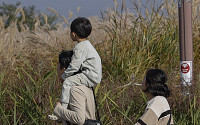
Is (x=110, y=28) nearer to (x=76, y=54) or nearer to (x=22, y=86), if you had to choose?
(x=22, y=86)

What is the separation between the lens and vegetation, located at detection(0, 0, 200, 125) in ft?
15.5

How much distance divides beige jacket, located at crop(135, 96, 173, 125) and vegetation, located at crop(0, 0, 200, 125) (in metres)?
1.19

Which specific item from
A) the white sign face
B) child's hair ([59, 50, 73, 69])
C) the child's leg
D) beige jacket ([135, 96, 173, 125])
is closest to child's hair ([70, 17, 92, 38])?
child's hair ([59, 50, 73, 69])

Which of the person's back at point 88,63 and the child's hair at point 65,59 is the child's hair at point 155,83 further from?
the child's hair at point 65,59

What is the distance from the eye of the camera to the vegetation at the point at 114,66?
15.5ft

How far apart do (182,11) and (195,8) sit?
8.49ft

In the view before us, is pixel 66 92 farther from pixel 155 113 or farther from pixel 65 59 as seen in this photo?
pixel 155 113

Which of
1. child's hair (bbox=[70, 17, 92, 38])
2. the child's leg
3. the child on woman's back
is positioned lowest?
the child's leg

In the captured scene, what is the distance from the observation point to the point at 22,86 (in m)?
5.14

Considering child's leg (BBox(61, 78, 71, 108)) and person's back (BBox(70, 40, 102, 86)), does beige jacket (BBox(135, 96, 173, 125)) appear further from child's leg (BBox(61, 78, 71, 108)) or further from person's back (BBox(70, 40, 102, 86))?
child's leg (BBox(61, 78, 71, 108))

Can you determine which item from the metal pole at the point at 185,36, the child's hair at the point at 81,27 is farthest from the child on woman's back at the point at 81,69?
the metal pole at the point at 185,36

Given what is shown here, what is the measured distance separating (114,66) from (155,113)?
3480 millimetres

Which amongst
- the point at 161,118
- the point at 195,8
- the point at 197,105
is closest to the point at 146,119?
the point at 161,118

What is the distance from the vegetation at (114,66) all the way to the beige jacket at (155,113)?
1190mm
